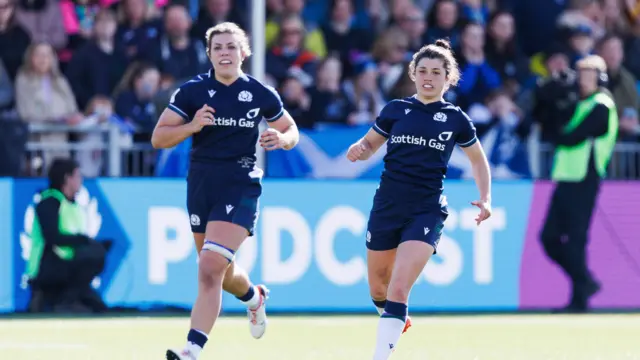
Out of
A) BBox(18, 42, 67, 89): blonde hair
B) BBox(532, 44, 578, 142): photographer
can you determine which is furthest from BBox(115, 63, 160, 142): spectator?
BBox(532, 44, 578, 142): photographer

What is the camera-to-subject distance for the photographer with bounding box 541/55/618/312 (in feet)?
51.4

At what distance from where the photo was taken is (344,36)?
18.5 m

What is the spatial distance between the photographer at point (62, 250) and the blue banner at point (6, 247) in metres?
0.21

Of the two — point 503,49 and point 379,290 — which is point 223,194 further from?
point 503,49

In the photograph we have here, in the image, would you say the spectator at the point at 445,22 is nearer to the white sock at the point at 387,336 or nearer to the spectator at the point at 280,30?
the spectator at the point at 280,30

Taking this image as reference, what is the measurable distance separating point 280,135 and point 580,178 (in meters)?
7.27

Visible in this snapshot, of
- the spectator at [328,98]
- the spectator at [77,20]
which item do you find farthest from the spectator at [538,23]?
the spectator at [77,20]

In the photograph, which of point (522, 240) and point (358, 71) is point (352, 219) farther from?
point (358, 71)

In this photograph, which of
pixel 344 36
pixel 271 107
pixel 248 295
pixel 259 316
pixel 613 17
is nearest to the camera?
pixel 271 107

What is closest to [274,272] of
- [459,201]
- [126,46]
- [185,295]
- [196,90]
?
[185,295]

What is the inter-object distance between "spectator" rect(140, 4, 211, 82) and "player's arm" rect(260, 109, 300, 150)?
711cm

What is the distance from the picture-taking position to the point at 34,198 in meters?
14.6

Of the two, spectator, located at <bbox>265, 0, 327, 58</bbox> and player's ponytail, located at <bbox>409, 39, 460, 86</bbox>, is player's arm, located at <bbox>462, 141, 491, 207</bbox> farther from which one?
spectator, located at <bbox>265, 0, 327, 58</bbox>

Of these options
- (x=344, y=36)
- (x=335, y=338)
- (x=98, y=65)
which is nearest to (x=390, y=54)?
(x=344, y=36)
